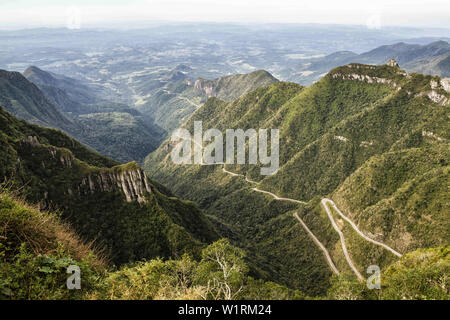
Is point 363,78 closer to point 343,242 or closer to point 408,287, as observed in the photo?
point 343,242

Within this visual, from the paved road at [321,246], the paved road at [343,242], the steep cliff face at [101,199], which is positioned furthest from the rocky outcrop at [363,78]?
the steep cliff face at [101,199]

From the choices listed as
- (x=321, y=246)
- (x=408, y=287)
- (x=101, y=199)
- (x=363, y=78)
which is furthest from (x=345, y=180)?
(x=363, y=78)

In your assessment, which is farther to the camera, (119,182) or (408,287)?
(119,182)

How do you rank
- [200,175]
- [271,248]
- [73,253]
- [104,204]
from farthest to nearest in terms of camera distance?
1. [200,175]
2. [271,248]
3. [104,204]
4. [73,253]

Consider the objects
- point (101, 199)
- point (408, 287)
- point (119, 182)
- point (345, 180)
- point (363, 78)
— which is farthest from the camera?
point (363, 78)

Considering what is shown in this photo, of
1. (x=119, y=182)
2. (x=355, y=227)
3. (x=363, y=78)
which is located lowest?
(x=355, y=227)

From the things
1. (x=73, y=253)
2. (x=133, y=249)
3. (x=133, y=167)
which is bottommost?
(x=133, y=249)

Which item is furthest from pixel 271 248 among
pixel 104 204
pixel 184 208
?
pixel 104 204

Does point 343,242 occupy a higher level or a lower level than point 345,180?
lower
